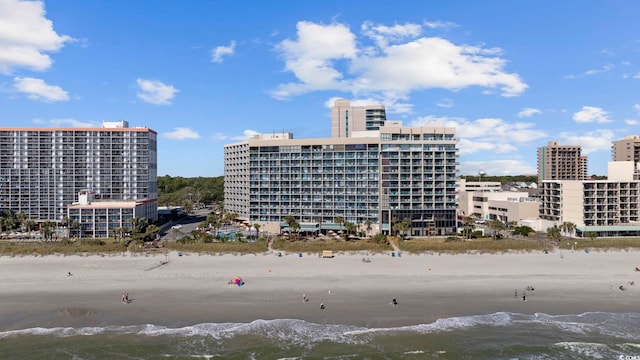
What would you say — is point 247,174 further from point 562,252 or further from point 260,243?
point 562,252

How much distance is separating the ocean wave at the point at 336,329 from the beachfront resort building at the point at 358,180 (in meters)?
51.7

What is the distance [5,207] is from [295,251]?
81389 millimetres

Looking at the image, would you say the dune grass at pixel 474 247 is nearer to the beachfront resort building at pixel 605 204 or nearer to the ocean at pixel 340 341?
the beachfront resort building at pixel 605 204

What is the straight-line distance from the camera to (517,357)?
115 feet

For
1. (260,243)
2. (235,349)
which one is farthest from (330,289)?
(260,243)

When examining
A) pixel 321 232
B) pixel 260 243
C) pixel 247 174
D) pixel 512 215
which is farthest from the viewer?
pixel 512 215

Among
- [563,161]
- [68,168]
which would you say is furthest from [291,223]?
[563,161]

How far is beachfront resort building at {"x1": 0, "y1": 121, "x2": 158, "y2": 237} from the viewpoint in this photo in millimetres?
107125

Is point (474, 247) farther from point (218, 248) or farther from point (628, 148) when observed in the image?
point (628, 148)

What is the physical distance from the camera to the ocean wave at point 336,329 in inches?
1533

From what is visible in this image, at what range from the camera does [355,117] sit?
12975cm

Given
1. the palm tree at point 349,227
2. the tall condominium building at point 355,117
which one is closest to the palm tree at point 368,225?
the palm tree at point 349,227

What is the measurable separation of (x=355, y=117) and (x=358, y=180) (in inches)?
1424

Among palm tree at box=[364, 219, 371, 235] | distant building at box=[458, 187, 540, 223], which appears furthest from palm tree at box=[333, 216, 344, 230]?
distant building at box=[458, 187, 540, 223]
